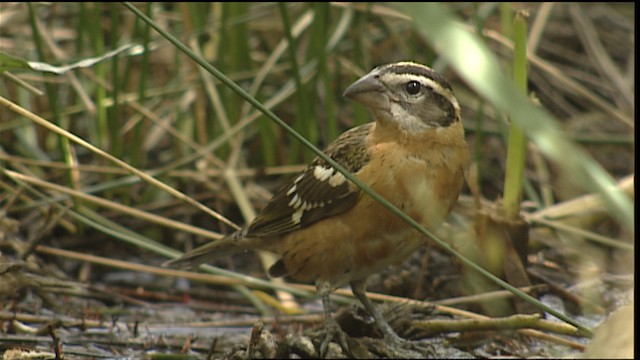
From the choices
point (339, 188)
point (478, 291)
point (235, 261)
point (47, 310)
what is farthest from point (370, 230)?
point (235, 261)

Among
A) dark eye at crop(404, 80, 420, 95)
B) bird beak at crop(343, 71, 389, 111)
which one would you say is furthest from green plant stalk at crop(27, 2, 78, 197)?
dark eye at crop(404, 80, 420, 95)

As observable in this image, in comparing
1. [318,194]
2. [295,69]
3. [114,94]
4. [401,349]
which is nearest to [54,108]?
[114,94]

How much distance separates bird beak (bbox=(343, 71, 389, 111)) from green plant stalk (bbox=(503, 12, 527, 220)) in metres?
0.44

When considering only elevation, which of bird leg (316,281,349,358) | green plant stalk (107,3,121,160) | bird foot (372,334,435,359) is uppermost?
green plant stalk (107,3,121,160)

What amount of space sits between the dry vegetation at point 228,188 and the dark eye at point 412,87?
0.67 m

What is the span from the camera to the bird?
3473mm

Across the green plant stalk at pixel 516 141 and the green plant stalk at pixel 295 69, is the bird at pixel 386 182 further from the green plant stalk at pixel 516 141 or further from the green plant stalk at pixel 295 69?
the green plant stalk at pixel 295 69

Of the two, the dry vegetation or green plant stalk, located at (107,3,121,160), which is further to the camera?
green plant stalk, located at (107,3,121,160)

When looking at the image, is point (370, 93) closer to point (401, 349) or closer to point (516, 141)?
point (516, 141)

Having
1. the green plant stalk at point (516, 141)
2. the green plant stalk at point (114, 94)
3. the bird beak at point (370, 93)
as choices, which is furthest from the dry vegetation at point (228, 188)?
the bird beak at point (370, 93)

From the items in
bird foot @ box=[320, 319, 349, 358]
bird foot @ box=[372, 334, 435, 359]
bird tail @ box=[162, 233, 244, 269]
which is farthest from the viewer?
bird tail @ box=[162, 233, 244, 269]

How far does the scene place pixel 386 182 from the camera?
11.4ft

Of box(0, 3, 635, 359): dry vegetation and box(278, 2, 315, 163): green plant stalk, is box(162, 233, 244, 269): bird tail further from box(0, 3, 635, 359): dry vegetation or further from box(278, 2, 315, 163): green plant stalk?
box(278, 2, 315, 163): green plant stalk

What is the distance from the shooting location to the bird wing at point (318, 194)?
3.62 meters
